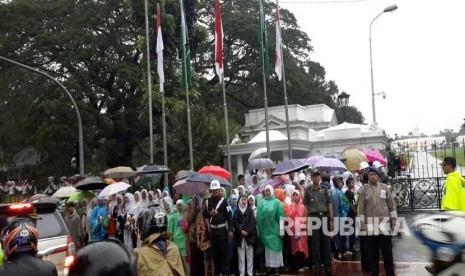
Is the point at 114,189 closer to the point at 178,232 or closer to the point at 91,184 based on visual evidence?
the point at 91,184

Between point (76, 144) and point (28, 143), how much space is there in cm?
281

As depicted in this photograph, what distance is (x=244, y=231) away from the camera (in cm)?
1034

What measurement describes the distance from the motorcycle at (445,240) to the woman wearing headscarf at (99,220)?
→ 11658 mm

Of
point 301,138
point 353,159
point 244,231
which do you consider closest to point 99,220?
point 244,231

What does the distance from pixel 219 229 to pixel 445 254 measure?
7.12 metres

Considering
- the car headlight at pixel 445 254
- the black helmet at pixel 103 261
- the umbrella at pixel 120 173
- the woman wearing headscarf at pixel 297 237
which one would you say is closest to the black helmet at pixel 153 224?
the car headlight at pixel 445 254

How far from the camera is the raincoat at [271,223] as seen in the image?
10.4m

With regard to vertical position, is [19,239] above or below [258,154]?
below

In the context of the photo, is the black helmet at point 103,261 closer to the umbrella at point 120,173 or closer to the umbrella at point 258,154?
the umbrella at point 120,173

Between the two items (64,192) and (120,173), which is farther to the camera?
(120,173)

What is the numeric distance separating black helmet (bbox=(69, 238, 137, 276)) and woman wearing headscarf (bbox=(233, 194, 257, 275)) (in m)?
8.31

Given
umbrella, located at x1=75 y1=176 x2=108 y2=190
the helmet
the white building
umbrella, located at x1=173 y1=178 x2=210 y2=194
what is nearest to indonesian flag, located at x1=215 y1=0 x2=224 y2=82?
umbrella, located at x1=75 y1=176 x2=108 y2=190

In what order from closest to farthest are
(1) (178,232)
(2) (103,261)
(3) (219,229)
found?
(2) (103,261), (3) (219,229), (1) (178,232)

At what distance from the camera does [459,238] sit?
3.21m
